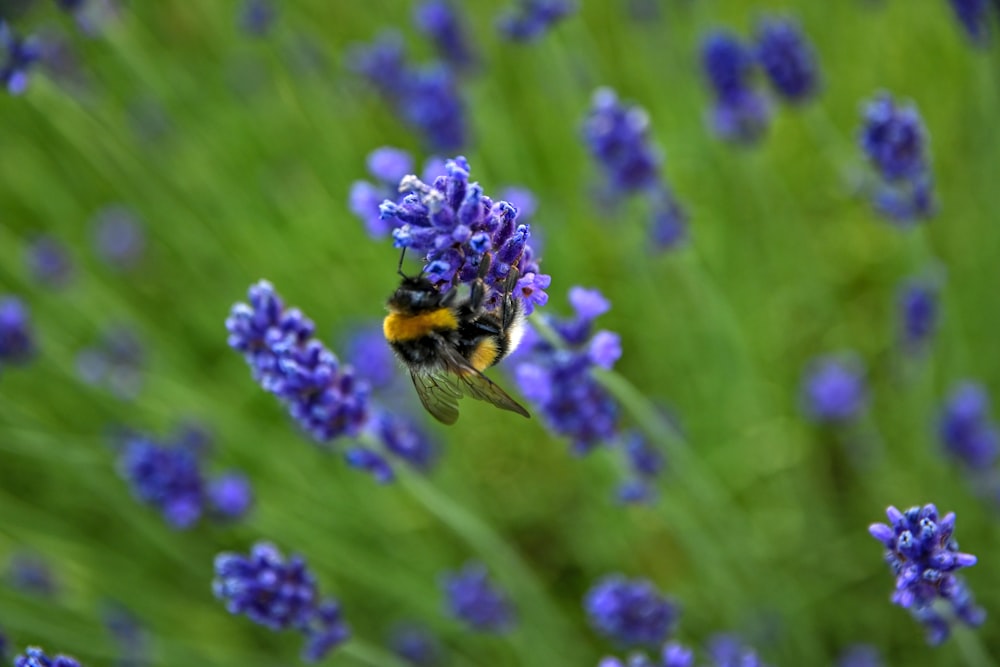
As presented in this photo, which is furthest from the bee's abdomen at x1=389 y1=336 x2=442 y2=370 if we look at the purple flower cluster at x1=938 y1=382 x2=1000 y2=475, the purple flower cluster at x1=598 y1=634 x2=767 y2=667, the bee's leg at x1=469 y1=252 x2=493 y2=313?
the purple flower cluster at x1=938 y1=382 x2=1000 y2=475

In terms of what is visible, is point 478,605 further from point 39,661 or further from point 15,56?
point 15,56

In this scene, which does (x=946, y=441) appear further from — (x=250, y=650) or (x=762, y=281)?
(x=250, y=650)

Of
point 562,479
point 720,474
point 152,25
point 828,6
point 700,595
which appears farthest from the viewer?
point 152,25

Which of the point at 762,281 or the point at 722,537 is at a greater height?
the point at 762,281

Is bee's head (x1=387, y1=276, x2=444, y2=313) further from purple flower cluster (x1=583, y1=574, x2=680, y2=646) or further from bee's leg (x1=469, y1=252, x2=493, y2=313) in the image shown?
purple flower cluster (x1=583, y1=574, x2=680, y2=646)

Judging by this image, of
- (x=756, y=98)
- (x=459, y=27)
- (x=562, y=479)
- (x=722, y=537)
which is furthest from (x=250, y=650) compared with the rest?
(x=756, y=98)

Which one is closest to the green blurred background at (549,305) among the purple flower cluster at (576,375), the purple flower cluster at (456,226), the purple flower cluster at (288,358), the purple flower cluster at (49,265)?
the purple flower cluster at (49,265)

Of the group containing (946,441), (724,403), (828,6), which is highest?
(828,6)
